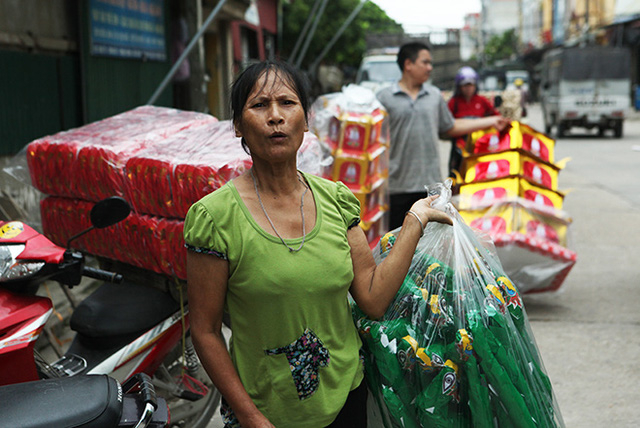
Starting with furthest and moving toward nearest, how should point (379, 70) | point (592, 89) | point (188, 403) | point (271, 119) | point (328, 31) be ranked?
1. point (328, 31)
2. point (592, 89)
3. point (379, 70)
4. point (188, 403)
5. point (271, 119)

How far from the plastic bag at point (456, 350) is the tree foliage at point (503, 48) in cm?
8284

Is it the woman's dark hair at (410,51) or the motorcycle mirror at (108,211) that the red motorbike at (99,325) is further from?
the woman's dark hair at (410,51)

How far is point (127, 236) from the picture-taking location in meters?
2.81

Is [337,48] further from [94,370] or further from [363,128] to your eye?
[94,370]

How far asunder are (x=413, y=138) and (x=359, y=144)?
40cm

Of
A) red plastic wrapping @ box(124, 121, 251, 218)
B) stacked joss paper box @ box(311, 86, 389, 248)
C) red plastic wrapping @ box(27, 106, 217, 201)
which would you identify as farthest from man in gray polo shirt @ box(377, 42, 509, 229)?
red plastic wrapping @ box(124, 121, 251, 218)

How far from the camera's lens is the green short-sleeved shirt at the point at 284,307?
1.57m

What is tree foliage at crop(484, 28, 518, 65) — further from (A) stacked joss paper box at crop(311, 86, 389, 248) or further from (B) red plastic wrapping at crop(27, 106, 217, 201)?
(B) red plastic wrapping at crop(27, 106, 217, 201)

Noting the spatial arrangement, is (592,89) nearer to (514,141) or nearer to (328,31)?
(328,31)

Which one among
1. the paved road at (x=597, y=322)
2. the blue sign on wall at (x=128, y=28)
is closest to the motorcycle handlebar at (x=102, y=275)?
the paved road at (x=597, y=322)

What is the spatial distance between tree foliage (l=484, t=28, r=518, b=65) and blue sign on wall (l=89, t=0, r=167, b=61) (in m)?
76.8

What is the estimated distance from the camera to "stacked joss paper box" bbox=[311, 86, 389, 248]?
191 inches

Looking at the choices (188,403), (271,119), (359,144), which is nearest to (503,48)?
(359,144)

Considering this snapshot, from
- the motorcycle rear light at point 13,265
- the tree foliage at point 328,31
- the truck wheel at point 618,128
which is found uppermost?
the tree foliage at point 328,31
